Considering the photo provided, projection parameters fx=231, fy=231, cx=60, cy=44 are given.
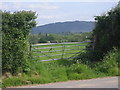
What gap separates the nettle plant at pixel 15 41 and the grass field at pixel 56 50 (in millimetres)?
976

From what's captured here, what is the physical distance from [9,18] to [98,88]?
12.1ft

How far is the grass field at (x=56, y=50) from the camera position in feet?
30.1

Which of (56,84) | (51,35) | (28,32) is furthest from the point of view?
(51,35)

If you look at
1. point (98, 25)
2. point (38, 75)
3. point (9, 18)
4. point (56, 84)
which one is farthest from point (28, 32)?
point (98, 25)

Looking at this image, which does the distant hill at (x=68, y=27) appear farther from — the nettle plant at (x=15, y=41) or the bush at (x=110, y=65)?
the nettle plant at (x=15, y=41)

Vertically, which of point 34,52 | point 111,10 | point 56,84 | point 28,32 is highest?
point 111,10

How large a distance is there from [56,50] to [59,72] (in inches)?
82.5

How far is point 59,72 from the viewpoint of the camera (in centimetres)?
829

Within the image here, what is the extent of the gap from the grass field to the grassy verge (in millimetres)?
356

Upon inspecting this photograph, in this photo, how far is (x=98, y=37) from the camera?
11336 millimetres

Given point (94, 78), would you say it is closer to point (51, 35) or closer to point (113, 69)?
point (113, 69)

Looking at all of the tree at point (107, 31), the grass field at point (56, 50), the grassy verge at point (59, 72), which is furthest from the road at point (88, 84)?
the tree at point (107, 31)

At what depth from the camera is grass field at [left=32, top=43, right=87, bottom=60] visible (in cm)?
916

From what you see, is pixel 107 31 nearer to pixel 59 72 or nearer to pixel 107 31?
pixel 107 31
